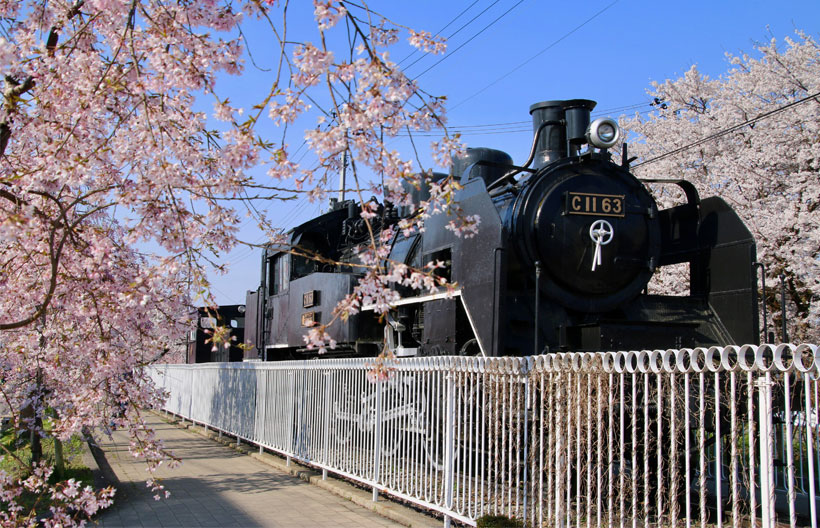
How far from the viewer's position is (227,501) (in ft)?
25.6

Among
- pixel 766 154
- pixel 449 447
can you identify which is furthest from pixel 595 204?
pixel 766 154

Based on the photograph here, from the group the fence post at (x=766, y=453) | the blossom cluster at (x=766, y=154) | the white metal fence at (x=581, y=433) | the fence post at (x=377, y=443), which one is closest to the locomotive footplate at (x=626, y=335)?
the white metal fence at (x=581, y=433)

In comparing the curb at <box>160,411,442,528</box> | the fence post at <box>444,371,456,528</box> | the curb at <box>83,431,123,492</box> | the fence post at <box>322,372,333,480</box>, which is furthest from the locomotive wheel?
the curb at <box>83,431,123,492</box>

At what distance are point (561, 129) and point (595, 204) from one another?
116 centimetres

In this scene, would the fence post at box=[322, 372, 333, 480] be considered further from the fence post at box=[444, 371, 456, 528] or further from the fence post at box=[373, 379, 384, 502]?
the fence post at box=[444, 371, 456, 528]

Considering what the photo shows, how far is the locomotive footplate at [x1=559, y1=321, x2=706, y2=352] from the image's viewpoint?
6.30 m

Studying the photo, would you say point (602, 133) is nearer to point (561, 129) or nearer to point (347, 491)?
point (561, 129)

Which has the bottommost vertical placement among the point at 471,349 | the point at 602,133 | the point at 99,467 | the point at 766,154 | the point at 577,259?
the point at 99,467

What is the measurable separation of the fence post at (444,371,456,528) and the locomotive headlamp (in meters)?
2.92

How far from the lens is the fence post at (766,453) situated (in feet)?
11.3

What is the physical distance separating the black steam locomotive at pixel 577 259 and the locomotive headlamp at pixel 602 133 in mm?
12

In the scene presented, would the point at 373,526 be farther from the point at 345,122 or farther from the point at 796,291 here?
the point at 796,291

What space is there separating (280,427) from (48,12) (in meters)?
7.90

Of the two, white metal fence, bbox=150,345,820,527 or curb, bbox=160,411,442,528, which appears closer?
white metal fence, bbox=150,345,820,527
